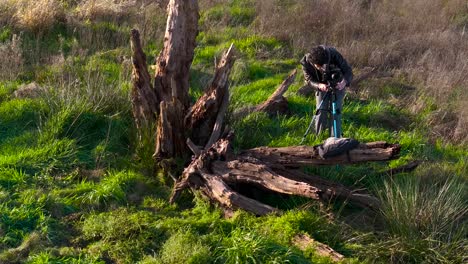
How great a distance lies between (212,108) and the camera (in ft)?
22.9

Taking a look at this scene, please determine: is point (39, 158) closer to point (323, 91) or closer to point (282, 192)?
point (282, 192)

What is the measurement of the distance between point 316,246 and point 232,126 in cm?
262

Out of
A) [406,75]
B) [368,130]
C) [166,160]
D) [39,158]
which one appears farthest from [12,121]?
[406,75]

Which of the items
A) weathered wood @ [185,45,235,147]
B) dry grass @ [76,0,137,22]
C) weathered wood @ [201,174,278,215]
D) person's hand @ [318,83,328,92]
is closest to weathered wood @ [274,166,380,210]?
weathered wood @ [201,174,278,215]

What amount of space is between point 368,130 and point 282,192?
3.16 metres

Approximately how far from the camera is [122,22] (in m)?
12.0

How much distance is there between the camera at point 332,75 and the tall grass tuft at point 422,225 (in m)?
1.74

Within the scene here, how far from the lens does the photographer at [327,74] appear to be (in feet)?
25.0

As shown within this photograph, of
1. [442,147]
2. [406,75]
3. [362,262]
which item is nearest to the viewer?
[362,262]

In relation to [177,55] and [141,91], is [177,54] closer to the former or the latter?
[177,55]

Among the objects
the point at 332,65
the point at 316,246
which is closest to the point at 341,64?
the point at 332,65

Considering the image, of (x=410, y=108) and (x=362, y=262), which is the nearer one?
(x=362, y=262)

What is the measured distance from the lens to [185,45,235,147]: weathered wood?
6.85 metres

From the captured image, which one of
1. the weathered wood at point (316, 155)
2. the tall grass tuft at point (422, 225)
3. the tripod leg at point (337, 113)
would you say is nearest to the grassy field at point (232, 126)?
the tall grass tuft at point (422, 225)
